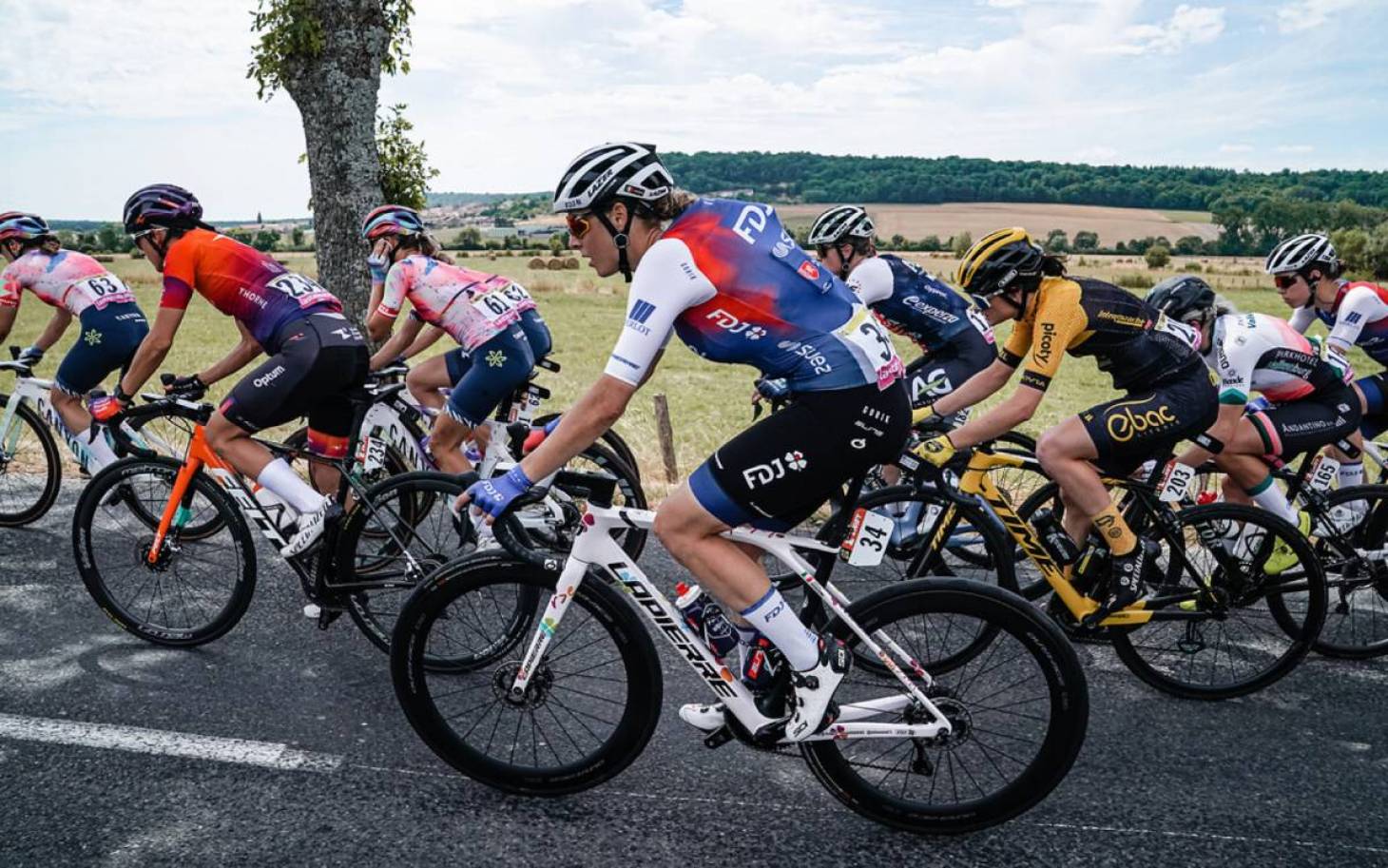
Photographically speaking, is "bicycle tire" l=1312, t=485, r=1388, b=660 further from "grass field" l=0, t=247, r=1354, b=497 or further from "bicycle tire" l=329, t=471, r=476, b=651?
"grass field" l=0, t=247, r=1354, b=497

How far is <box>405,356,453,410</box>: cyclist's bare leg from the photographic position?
6566 mm

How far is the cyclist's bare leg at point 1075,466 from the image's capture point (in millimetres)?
4629

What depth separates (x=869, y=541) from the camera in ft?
12.7

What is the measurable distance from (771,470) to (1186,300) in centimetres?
380

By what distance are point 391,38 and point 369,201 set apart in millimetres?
1679

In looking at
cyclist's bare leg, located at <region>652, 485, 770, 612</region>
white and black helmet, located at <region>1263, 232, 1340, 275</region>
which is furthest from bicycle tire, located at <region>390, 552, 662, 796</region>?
white and black helmet, located at <region>1263, 232, 1340, 275</region>

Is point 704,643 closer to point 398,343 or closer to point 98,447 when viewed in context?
point 398,343

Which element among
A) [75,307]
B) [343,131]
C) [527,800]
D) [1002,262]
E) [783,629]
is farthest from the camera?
[343,131]

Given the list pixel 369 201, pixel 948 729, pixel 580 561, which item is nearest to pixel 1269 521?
pixel 948 729

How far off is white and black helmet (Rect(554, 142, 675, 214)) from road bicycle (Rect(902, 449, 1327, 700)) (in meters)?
2.09

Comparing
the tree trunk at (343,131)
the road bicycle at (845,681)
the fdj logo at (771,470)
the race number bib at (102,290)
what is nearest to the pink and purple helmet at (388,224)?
the race number bib at (102,290)

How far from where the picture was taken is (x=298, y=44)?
9.14 m

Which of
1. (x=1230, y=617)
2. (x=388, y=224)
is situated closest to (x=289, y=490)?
(x=388, y=224)

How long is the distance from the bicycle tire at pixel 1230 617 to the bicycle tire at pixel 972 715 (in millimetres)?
1433
